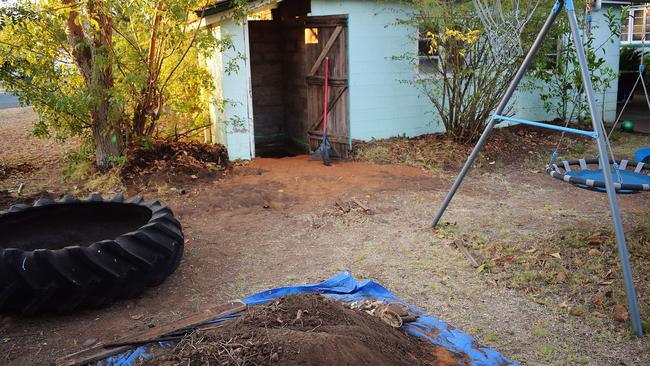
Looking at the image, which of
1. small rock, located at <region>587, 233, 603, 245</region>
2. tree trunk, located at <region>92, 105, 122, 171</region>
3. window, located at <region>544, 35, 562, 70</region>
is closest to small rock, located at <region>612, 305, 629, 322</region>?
small rock, located at <region>587, 233, 603, 245</region>

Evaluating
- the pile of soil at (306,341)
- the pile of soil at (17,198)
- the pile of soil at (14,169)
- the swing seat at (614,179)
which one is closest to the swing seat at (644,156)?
the swing seat at (614,179)

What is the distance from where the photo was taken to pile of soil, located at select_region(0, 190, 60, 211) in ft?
23.9

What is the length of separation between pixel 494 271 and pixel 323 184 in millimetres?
3645

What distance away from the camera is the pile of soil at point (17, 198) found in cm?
728

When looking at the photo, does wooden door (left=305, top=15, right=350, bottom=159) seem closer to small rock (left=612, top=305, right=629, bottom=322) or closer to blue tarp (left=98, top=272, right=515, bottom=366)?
blue tarp (left=98, top=272, right=515, bottom=366)

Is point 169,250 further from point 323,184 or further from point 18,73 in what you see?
point 18,73

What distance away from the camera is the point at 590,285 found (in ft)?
15.0

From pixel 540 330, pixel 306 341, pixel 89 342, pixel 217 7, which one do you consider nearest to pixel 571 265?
pixel 540 330

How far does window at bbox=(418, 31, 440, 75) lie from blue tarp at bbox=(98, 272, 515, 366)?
679cm

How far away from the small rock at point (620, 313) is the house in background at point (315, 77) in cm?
614

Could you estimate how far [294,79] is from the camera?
38.2ft

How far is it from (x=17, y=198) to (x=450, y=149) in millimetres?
6872

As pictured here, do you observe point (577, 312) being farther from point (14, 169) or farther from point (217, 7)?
point (14, 169)

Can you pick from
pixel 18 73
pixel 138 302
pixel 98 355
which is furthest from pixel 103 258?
pixel 18 73
